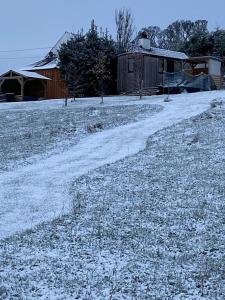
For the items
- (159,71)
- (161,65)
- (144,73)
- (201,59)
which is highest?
(201,59)

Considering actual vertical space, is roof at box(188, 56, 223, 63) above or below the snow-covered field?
above

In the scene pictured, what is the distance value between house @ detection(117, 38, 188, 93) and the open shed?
804cm

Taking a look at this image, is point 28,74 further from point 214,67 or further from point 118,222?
point 118,222

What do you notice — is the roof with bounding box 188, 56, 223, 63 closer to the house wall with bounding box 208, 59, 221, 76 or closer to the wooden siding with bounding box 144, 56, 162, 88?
the house wall with bounding box 208, 59, 221, 76

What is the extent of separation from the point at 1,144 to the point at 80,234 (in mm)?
13654

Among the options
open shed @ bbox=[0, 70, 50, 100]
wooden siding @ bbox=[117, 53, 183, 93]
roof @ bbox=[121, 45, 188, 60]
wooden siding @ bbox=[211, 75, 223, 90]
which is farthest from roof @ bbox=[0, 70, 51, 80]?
wooden siding @ bbox=[211, 75, 223, 90]

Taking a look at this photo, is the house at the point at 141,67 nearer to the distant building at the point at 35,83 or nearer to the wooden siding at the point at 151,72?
the wooden siding at the point at 151,72

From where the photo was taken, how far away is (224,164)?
53.6ft

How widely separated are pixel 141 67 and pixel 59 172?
30753 mm

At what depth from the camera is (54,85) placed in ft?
171

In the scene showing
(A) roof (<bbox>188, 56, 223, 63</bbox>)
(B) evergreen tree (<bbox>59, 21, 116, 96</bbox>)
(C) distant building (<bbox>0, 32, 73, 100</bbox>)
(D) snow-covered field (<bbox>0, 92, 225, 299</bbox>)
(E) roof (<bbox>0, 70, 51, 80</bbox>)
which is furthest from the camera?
(C) distant building (<bbox>0, 32, 73, 100</bbox>)

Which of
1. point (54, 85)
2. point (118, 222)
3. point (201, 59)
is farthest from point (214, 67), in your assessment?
point (118, 222)

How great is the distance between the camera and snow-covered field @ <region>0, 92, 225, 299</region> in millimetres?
8133

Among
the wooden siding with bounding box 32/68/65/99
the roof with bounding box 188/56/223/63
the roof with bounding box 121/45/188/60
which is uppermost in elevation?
the roof with bounding box 121/45/188/60
